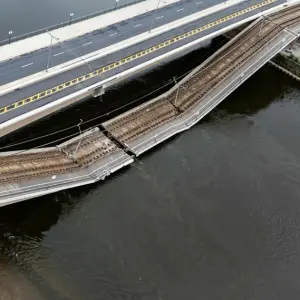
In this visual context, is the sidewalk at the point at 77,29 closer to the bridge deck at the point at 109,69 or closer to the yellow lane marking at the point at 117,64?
the bridge deck at the point at 109,69

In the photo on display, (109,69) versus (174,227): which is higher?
(109,69)

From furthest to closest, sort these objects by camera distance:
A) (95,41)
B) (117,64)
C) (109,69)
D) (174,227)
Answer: (95,41), (117,64), (109,69), (174,227)

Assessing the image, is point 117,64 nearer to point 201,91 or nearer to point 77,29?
point 77,29

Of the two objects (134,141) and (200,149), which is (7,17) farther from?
(200,149)

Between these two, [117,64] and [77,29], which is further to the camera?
[77,29]

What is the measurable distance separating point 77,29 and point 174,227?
3968 centimetres

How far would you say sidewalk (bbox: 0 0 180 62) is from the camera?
7956 centimetres

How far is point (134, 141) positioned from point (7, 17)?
4034cm

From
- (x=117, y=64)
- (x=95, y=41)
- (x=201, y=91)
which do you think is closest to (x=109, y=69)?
(x=117, y=64)

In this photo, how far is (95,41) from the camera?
84.7m

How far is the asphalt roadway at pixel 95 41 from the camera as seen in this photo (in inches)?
2993

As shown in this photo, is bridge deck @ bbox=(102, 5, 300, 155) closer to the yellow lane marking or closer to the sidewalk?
the yellow lane marking

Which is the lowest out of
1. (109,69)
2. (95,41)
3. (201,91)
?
(201,91)

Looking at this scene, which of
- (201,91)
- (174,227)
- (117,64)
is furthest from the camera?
Result: (201,91)
